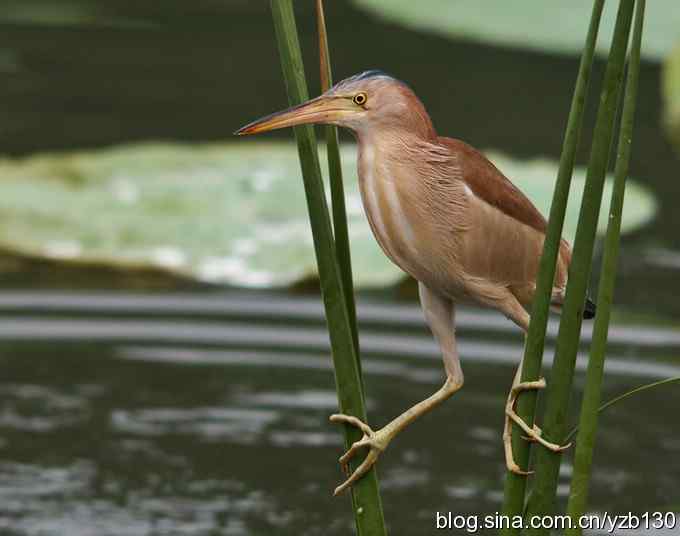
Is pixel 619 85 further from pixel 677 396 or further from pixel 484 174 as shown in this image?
pixel 677 396

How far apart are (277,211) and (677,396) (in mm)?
1033

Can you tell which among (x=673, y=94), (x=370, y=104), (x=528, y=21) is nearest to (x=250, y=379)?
(x=370, y=104)

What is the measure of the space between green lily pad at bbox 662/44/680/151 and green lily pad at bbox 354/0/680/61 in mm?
297

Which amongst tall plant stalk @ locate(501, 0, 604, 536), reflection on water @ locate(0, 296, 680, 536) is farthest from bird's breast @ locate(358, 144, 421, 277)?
reflection on water @ locate(0, 296, 680, 536)

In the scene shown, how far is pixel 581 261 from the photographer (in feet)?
4.48

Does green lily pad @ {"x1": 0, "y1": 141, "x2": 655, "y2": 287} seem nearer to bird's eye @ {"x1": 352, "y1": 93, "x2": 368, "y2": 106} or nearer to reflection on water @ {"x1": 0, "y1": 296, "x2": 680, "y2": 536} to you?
reflection on water @ {"x1": 0, "y1": 296, "x2": 680, "y2": 536}

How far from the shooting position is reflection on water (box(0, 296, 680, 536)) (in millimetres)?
2406

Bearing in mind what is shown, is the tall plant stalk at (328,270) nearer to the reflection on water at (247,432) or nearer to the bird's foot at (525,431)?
the bird's foot at (525,431)

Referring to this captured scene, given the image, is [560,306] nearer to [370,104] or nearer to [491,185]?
[491,185]

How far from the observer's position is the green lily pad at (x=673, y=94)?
4262mm

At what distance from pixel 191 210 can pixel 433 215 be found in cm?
214

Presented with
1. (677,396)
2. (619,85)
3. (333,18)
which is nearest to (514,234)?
(619,85)

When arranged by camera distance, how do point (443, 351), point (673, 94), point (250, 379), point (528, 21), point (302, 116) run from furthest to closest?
point (528, 21), point (673, 94), point (250, 379), point (443, 351), point (302, 116)

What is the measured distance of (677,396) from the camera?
293 cm
